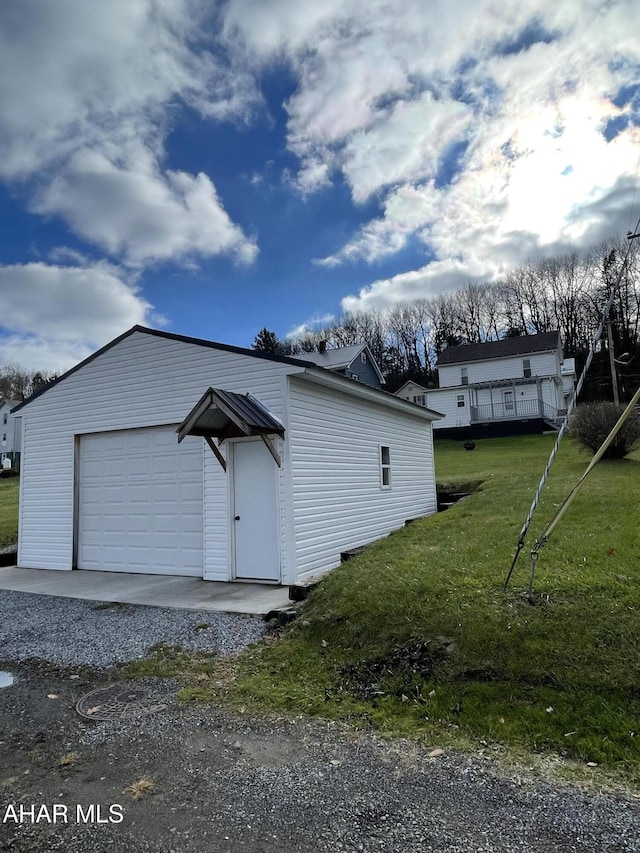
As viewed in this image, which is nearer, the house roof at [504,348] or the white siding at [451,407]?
the white siding at [451,407]

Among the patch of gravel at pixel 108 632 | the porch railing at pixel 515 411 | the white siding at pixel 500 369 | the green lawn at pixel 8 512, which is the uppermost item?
the white siding at pixel 500 369

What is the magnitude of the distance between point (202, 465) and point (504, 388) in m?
29.5

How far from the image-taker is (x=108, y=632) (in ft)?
19.2

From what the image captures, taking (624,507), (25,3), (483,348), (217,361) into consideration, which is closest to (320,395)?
(217,361)

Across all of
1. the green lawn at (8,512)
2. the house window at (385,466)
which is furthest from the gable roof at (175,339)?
the green lawn at (8,512)

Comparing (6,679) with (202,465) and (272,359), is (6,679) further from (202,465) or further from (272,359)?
(272,359)

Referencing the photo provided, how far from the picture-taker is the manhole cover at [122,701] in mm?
3789

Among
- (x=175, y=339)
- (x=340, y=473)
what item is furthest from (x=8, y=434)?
(x=340, y=473)

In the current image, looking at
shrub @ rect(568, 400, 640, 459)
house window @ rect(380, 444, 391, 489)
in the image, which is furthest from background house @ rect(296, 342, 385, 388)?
house window @ rect(380, 444, 391, 489)

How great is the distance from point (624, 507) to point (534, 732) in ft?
→ 22.6

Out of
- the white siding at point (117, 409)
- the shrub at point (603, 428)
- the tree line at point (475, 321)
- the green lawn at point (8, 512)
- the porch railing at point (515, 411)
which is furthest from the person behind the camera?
the tree line at point (475, 321)

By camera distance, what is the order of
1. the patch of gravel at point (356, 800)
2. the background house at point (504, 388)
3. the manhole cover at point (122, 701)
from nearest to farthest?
1. the patch of gravel at point (356, 800)
2. the manhole cover at point (122, 701)
3. the background house at point (504, 388)

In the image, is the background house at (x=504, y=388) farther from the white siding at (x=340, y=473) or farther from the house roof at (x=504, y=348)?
the white siding at (x=340, y=473)

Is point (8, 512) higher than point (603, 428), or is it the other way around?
point (603, 428)
